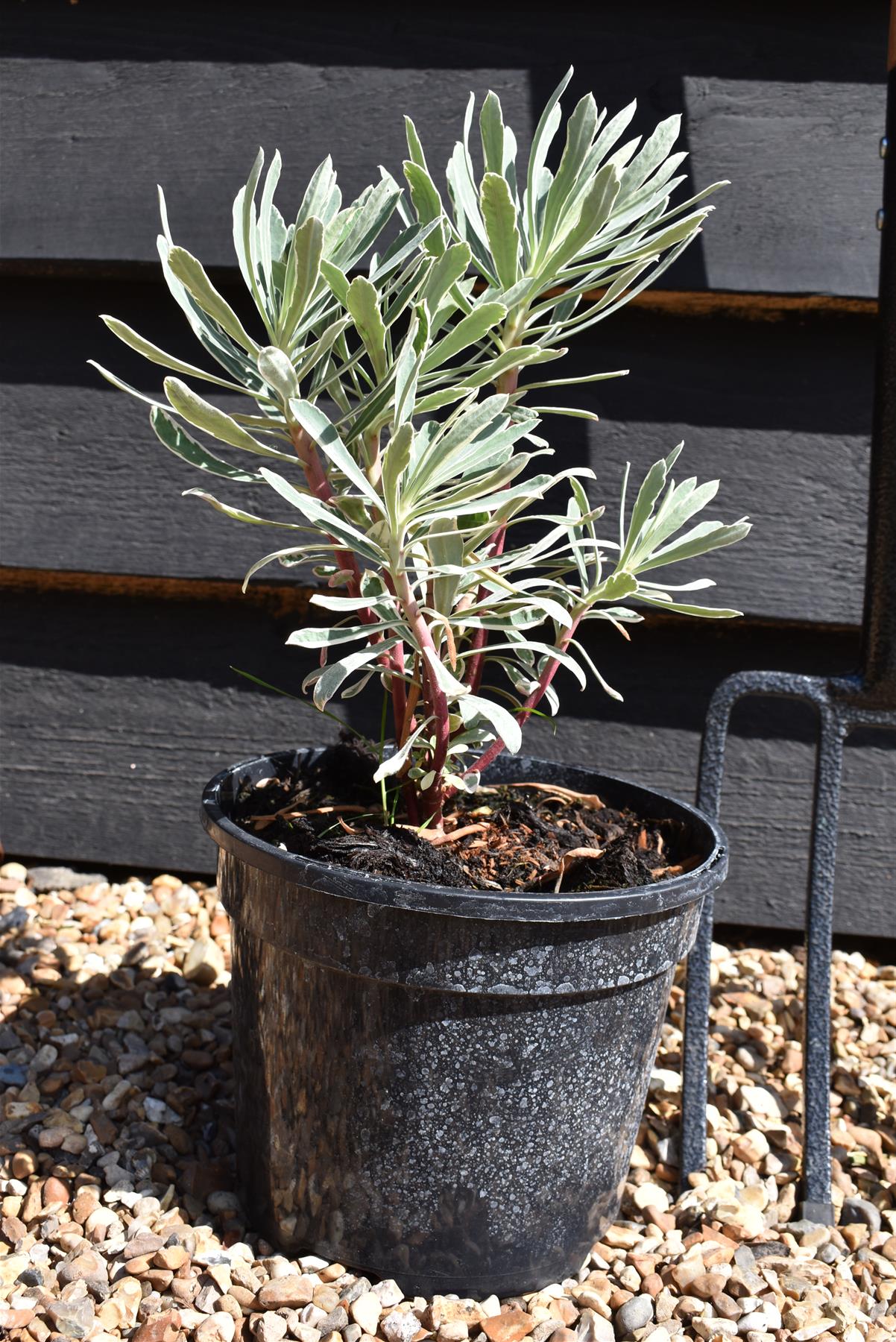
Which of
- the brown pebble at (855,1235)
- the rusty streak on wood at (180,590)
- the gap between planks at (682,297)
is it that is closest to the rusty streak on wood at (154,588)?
the rusty streak on wood at (180,590)

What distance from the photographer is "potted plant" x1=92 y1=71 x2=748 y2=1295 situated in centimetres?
72

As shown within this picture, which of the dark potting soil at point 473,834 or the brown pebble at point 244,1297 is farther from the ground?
the dark potting soil at point 473,834

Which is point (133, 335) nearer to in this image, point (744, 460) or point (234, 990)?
point (234, 990)

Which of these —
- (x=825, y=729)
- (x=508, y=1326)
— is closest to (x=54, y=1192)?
(x=508, y=1326)

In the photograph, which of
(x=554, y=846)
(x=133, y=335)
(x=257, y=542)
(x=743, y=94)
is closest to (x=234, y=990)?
(x=554, y=846)

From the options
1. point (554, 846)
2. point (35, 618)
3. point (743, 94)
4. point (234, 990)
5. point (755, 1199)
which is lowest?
point (755, 1199)

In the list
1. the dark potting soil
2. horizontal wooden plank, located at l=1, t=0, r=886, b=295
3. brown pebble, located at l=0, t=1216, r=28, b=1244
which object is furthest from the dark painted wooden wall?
brown pebble, located at l=0, t=1216, r=28, b=1244

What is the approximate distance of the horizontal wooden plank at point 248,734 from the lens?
1394 millimetres

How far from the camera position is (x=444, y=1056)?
2.48 feet

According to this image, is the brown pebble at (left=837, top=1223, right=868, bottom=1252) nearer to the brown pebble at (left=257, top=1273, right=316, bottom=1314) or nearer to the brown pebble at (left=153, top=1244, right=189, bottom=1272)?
the brown pebble at (left=257, top=1273, right=316, bottom=1314)

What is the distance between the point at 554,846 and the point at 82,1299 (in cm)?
51

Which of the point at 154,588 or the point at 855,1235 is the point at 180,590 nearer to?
the point at 154,588

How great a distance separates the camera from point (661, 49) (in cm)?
129

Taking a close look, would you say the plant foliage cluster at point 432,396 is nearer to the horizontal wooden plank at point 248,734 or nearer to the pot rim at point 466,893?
the pot rim at point 466,893
